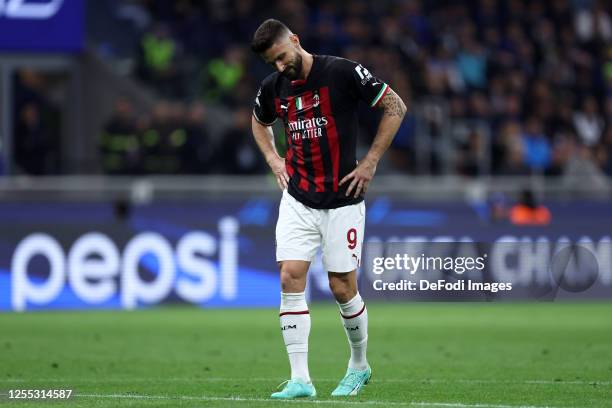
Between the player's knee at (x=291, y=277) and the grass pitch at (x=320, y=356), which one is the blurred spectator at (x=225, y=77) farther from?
the player's knee at (x=291, y=277)

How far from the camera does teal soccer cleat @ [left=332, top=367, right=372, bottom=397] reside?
9.09 meters

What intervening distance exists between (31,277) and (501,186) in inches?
304

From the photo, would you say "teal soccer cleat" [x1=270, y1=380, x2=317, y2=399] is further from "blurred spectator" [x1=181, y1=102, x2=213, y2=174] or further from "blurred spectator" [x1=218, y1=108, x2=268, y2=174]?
"blurred spectator" [x1=218, y1=108, x2=268, y2=174]

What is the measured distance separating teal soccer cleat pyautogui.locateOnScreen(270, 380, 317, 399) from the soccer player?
90mm

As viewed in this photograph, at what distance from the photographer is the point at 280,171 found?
30.5ft

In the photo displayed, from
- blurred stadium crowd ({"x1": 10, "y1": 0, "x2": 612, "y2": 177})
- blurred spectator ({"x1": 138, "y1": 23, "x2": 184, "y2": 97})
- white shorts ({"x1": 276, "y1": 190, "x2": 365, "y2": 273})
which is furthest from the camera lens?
blurred spectator ({"x1": 138, "y1": 23, "x2": 184, "y2": 97})

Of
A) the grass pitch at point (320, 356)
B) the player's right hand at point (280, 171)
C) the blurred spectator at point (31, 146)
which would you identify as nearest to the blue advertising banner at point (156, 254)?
the grass pitch at point (320, 356)

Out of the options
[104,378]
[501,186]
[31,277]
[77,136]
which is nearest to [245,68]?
[77,136]

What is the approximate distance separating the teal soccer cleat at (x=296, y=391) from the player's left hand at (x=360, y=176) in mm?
1290

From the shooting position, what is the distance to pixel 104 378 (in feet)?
34.5

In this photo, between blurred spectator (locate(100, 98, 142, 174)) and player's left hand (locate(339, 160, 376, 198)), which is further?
blurred spectator (locate(100, 98, 142, 174))

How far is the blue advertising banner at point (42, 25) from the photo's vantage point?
17.3 m

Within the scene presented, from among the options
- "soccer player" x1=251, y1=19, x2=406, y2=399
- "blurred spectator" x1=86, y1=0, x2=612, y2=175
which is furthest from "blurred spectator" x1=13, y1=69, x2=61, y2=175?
"soccer player" x1=251, y1=19, x2=406, y2=399

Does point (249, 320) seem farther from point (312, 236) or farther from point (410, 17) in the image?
point (410, 17)
